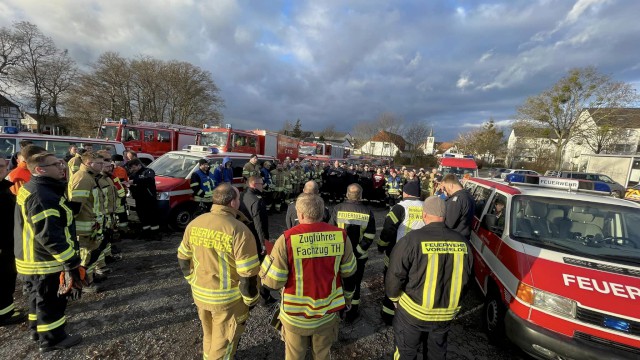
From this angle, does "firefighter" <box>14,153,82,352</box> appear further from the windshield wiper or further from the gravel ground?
the windshield wiper

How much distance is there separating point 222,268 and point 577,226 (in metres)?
4.21

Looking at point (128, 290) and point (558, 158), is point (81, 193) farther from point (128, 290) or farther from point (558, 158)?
point (558, 158)

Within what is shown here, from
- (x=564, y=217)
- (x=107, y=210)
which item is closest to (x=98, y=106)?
(x=107, y=210)

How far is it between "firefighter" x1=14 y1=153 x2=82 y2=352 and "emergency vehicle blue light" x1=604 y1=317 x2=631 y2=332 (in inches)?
193

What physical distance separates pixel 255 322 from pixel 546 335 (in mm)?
3040

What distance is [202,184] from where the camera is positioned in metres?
6.05

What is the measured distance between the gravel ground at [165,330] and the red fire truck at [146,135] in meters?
12.6

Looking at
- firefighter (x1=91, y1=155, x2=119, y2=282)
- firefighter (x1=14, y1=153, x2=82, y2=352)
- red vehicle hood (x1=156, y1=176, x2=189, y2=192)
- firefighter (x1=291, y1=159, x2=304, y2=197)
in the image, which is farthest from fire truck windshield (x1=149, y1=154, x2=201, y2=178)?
firefighter (x1=291, y1=159, x2=304, y2=197)

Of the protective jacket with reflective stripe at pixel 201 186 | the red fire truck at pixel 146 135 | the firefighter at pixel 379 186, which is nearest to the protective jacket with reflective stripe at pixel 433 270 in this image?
the protective jacket with reflective stripe at pixel 201 186

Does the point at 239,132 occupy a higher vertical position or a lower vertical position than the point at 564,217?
higher

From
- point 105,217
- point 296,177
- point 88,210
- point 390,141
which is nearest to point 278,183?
point 296,177

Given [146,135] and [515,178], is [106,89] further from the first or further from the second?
[515,178]

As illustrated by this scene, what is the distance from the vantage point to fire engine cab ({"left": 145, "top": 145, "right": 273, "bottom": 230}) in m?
5.94

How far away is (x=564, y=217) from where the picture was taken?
3482 mm
